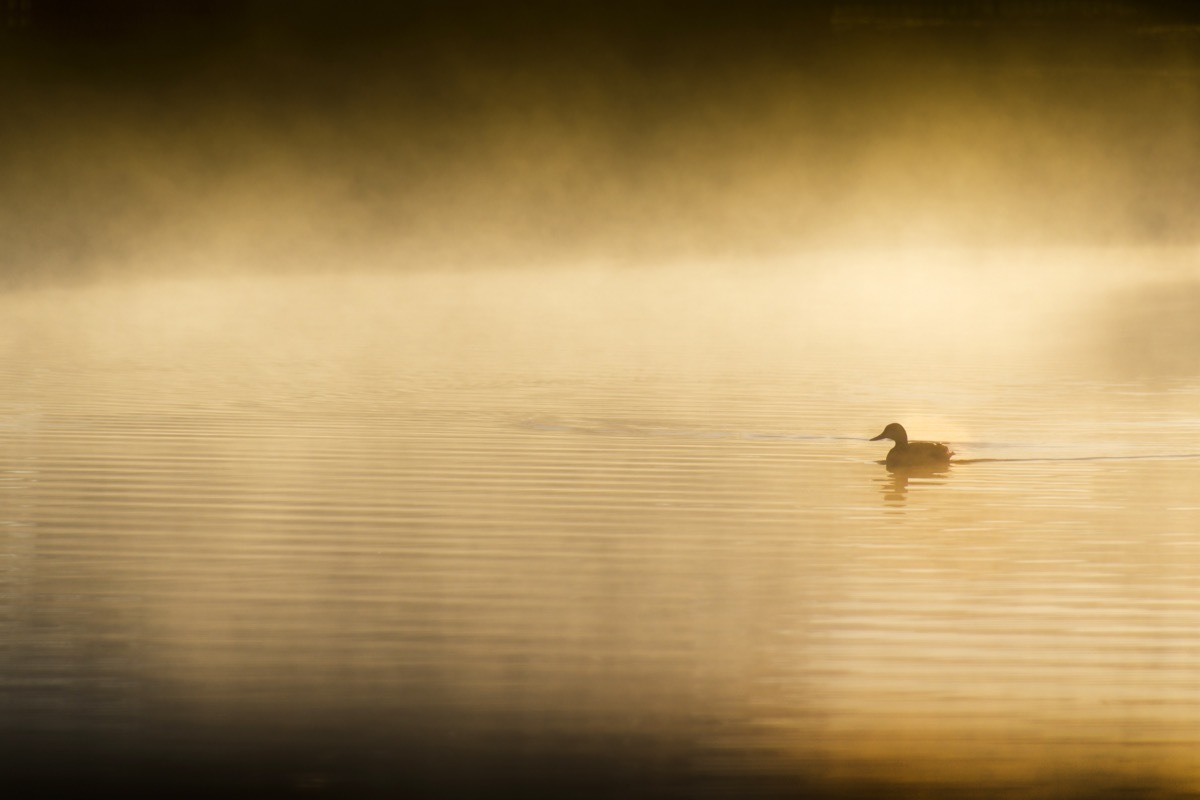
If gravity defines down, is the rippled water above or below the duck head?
below

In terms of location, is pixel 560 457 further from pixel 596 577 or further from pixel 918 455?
pixel 596 577

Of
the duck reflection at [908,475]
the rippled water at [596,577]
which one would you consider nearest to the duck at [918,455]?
the duck reflection at [908,475]

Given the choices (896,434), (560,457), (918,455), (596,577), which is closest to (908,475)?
(918,455)

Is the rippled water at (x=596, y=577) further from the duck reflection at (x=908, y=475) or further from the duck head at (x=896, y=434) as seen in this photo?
the duck head at (x=896, y=434)

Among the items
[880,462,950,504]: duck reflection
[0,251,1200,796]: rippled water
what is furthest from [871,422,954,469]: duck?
[0,251,1200,796]: rippled water

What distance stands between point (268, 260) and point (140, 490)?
35705 mm

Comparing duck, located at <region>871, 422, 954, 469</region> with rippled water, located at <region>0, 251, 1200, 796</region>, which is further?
duck, located at <region>871, 422, 954, 469</region>

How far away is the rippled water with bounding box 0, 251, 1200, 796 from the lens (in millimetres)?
7293

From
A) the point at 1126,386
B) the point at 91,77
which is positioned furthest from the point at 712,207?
the point at 1126,386

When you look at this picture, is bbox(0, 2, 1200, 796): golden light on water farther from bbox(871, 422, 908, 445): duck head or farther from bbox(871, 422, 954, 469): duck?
bbox(871, 422, 908, 445): duck head

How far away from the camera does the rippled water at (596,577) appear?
7.29 m

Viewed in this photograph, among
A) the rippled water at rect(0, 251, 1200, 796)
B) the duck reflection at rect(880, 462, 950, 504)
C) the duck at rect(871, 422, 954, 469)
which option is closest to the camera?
the rippled water at rect(0, 251, 1200, 796)

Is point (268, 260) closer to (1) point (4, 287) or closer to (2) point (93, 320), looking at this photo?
(1) point (4, 287)

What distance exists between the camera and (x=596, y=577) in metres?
10.1
